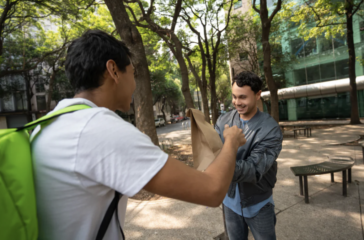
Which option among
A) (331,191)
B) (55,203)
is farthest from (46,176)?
(331,191)

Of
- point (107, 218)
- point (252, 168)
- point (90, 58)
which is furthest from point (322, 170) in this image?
point (90, 58)

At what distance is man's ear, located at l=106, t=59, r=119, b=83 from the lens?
1037 millimetres

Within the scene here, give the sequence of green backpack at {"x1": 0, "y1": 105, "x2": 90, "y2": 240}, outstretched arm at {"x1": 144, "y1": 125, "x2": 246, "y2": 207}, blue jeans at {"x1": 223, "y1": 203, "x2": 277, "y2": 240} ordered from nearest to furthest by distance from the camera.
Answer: green backpack at {"x1": 0, "y1": 105, "x2": 90, "y2": 240}
outstretched arm at {"x1": 144, "y1": 125, "x2": 246, "y2": 207}
blue jeans at {"x1": 223, "y1": 203, "x2": 277, "y2": 240}

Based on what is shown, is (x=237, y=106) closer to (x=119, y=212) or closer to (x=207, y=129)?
(x=207, y=129)

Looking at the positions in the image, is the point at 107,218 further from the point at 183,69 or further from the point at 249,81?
the point at 183,69

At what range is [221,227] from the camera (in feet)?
11.0

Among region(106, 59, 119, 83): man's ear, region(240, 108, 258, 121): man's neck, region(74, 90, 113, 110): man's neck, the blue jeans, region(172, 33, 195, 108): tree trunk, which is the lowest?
the blue jeans

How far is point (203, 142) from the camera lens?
5.20 ft

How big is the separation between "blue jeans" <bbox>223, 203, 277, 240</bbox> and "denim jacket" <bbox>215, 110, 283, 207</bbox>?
5.1 inches

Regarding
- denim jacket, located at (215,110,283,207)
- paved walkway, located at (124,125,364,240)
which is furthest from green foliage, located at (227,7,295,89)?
denim jacket, located at (215,110,283,207)

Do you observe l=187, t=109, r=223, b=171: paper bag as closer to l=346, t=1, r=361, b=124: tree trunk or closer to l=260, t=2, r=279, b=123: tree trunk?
l=260, t=2, r=279, b=123: tree trunk

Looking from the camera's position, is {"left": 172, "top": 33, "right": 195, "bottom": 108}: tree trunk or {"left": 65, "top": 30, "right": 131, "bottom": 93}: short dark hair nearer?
{"left": 65, "top": 30, "right": 131, "bottom": 93}: short dark hair

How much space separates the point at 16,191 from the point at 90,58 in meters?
0.62

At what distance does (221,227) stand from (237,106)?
2204 mm
